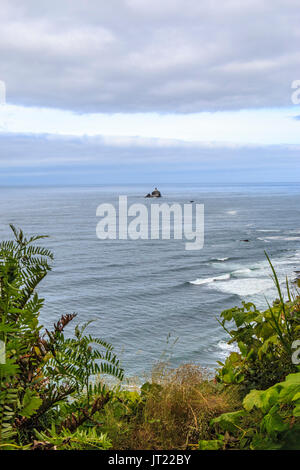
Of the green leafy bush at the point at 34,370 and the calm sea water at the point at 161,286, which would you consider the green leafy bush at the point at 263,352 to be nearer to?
the green leafy bush at the point at 34,370

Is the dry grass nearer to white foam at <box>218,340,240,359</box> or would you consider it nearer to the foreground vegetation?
the foreground vegetation

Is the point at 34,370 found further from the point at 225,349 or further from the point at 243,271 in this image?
the point at 243,271

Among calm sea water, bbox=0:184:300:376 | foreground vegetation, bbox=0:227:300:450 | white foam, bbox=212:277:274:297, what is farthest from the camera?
white foam, bbox=212:277:274:297

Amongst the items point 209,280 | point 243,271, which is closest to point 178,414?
point 209,280

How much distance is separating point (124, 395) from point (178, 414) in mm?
531

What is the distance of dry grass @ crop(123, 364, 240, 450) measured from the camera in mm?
2924

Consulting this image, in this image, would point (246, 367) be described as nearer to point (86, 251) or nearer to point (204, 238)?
point (86, 251)

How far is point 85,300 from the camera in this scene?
31.5m

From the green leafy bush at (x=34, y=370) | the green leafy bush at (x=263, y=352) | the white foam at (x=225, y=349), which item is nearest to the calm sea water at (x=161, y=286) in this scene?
the white foam at (x=225, y=349)

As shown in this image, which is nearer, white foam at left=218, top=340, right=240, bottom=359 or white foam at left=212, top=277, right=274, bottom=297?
white foam at left=218, top=340, right=240, bottom=359

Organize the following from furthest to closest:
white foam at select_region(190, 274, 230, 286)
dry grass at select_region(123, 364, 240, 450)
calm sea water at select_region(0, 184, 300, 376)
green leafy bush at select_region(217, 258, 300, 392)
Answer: white foam at select_region(190, 274, 230, 286) → calm sea water at select_region(0, 184, 300, 376) → green leafy bush at select_region(217, 258, 300, 392) → dry grass at select_region(123, 364, 240, 450)

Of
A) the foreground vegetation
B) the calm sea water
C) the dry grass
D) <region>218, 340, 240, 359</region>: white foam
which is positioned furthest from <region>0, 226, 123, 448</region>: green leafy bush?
<region>218, 340, 240, 359</region>: white foam

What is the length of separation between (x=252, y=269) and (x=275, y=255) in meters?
6.26

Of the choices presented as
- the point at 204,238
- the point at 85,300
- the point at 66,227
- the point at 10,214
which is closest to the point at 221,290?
the point at 85,300
